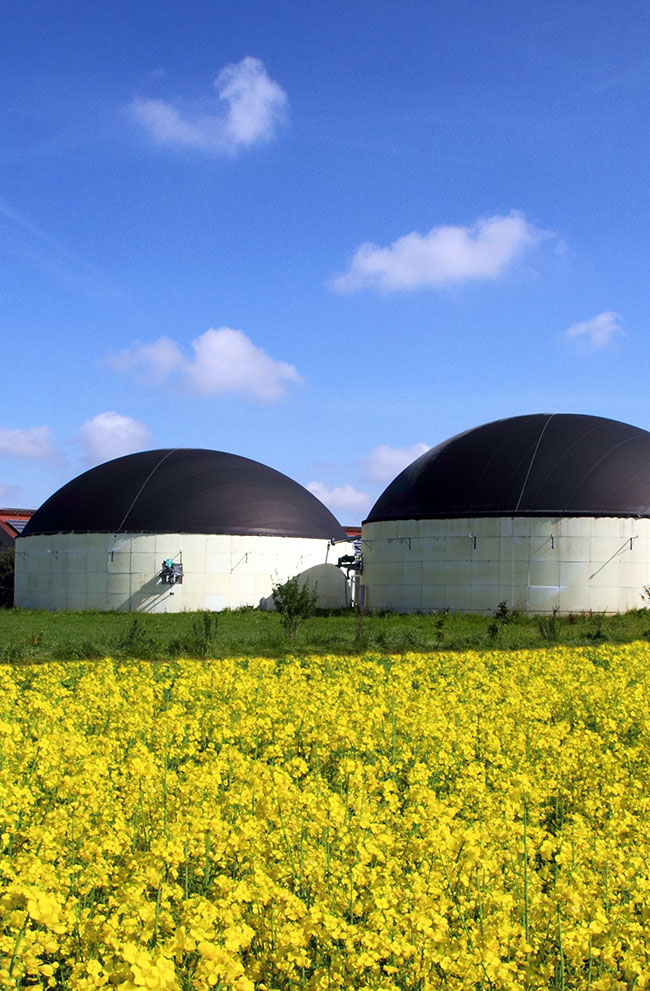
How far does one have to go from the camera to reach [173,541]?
156 feet

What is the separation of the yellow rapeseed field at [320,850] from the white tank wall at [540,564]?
29.6 meters

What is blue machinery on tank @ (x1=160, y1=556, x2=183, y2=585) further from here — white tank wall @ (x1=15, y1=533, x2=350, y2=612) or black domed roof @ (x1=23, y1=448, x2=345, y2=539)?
black domed roof @ (x1=23, y1=448, x2=345, y2=539)

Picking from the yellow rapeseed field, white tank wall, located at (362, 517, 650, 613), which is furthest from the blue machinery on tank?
the yellow rapeseed field

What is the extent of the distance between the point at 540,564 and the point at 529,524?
186cm

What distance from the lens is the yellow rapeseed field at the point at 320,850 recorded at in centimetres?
500

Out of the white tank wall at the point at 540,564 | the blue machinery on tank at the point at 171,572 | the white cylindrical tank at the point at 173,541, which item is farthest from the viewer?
the white cylindrical tank at the point at 173,541

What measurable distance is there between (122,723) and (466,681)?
21.4 feet

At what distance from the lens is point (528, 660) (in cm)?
1862

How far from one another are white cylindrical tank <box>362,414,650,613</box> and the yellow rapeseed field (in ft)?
97.5

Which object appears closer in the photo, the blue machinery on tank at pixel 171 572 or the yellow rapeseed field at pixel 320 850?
the yellow rapeseed field at pixel 320 850

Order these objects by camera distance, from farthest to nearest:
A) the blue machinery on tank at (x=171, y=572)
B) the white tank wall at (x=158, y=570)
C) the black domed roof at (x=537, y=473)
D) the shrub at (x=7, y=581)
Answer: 1. the shrub at (x=7, y=581)
2. the white tank wall at (x=158, y=570)
3. the blue machinery on tank at (x=171, y=572)
4. the black domed roof at (x=537, y=473)

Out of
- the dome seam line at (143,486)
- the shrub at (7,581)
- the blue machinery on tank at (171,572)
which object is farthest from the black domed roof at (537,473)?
the shrub at (7,581)

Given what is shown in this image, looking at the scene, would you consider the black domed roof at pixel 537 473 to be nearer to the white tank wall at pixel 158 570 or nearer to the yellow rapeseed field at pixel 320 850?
the white tank wall at pixel 158 570

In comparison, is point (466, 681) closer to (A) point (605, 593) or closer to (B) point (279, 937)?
(B) point (279, 937)
